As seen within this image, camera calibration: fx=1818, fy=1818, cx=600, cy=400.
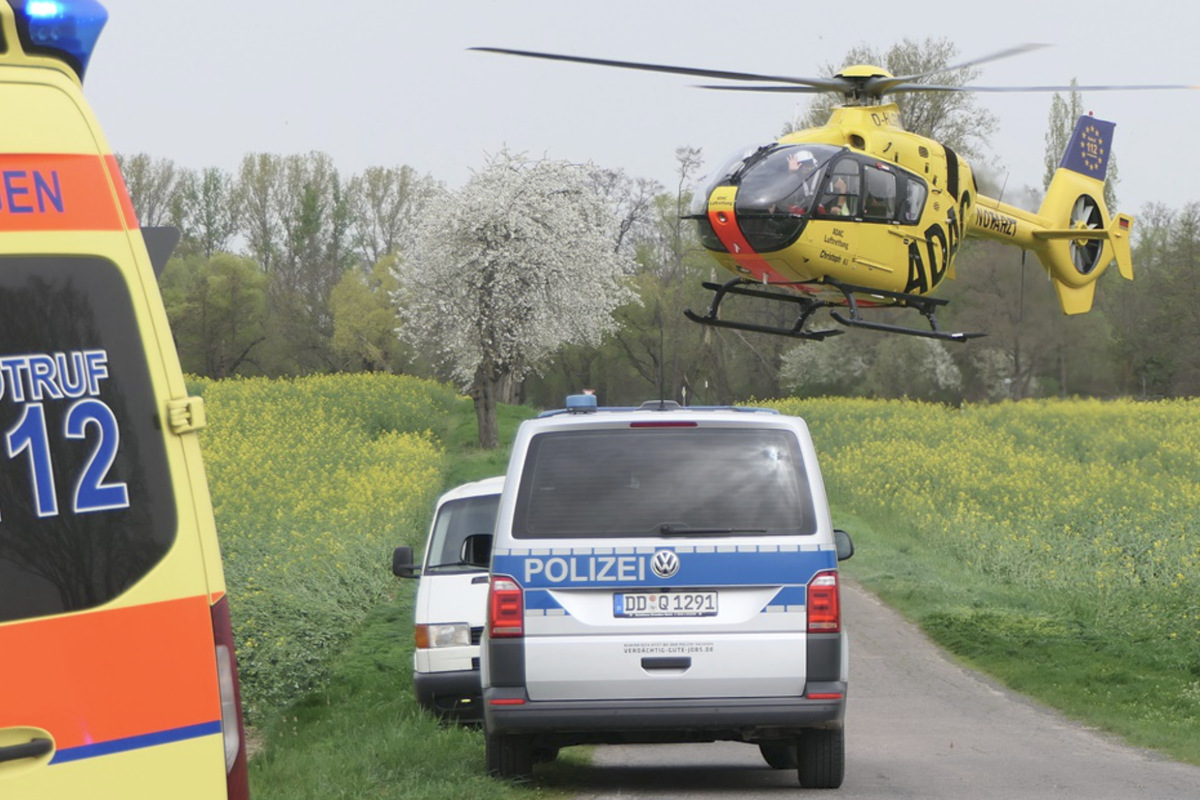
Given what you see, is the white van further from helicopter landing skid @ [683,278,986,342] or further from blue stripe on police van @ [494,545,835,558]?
helicopter landing skid @ [683,278,986,342]

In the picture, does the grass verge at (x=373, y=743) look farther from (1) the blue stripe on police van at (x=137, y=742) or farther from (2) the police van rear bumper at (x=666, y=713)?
(1) the blue stripe on police van at (x=137, y=742)

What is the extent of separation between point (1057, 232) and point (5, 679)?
83.0 ft

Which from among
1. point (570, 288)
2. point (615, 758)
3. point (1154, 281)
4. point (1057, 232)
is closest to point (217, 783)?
point (615, 758)

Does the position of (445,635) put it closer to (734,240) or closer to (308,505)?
(734,240)

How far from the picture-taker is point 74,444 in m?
4.20

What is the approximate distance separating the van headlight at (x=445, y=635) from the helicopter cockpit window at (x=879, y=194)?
34.3 feet

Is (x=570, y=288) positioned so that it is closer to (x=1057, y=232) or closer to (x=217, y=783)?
(x=1057, y=232)

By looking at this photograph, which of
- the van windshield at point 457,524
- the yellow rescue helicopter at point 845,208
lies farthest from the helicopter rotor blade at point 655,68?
the van windshield at point 457,524

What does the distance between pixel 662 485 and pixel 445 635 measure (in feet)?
13.9

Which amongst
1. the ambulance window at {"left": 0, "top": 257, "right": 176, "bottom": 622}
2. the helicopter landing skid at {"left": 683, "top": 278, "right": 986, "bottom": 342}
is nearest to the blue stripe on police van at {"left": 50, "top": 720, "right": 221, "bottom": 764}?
the ambulance window at {"left": 0, "top": 257, "right": 176, "bottom": 622}

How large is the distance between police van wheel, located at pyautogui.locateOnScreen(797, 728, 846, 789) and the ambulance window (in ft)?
20.0

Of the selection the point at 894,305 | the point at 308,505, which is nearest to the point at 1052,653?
the point at 894,305

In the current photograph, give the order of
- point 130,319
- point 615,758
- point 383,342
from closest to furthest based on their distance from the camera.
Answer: point 130,319, point 615,758, point 383,342

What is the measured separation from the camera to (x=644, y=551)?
365 inches
